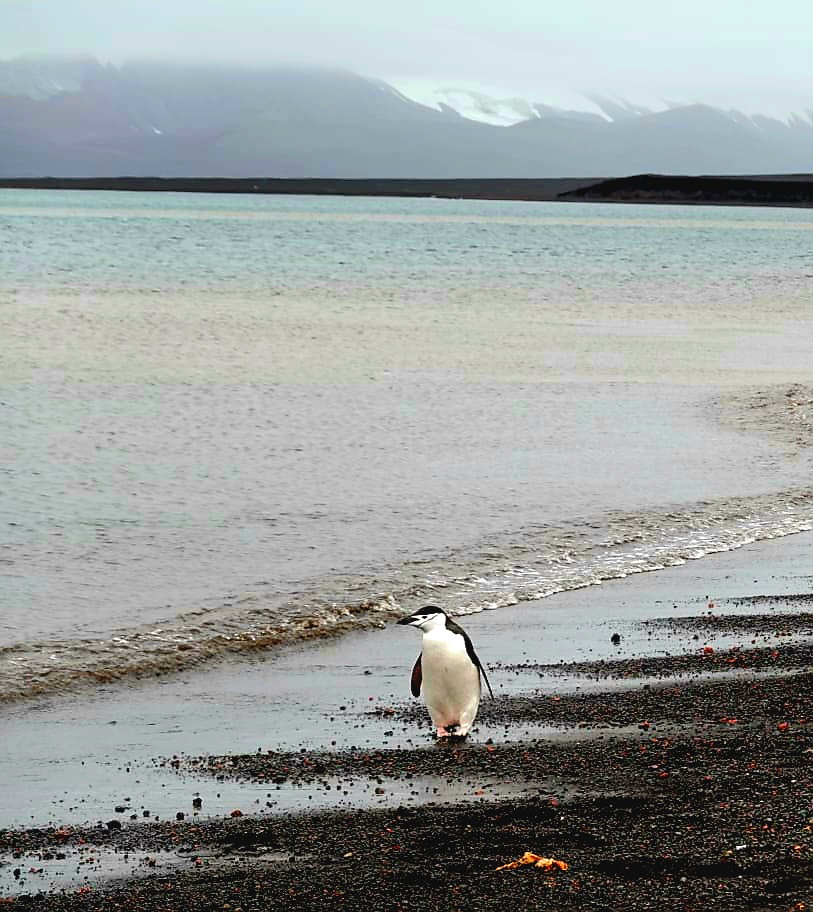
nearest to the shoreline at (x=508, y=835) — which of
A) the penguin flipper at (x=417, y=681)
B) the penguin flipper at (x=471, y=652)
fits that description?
the penguin flipper at (x=471, y=652)

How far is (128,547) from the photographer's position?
40.0ft

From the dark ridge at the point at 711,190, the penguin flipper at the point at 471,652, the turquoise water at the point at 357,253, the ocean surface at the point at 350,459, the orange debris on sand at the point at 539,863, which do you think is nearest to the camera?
the orange debris on sand at the point at 539,863

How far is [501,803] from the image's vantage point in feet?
19.5

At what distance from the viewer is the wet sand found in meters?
5.01

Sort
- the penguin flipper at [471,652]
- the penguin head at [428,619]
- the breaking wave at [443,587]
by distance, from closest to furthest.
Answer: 1. the penguin flipper at [471,652]
2. the penguin head at [428,619]
3. the breaking wave at [443,587]

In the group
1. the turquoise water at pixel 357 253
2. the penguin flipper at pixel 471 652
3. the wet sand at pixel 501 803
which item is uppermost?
the turquoise water at pixel 357 253

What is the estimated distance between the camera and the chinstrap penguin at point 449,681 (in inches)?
281

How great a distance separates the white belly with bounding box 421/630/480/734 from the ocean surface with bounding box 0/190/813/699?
244cm

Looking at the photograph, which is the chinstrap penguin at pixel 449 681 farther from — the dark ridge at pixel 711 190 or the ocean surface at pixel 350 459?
the dark ridge at pixel 711 190

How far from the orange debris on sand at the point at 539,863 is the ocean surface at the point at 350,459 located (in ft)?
13.6

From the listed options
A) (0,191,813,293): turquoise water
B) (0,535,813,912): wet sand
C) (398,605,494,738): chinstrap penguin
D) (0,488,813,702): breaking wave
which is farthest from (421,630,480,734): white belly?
(0,191,813,293): turquoise water

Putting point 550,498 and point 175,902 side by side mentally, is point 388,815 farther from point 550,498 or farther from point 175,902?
point 550,498

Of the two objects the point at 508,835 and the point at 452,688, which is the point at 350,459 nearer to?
the point at 452,688

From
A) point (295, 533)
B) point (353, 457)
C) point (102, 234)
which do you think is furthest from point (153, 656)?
Answer: point (102, 234)
